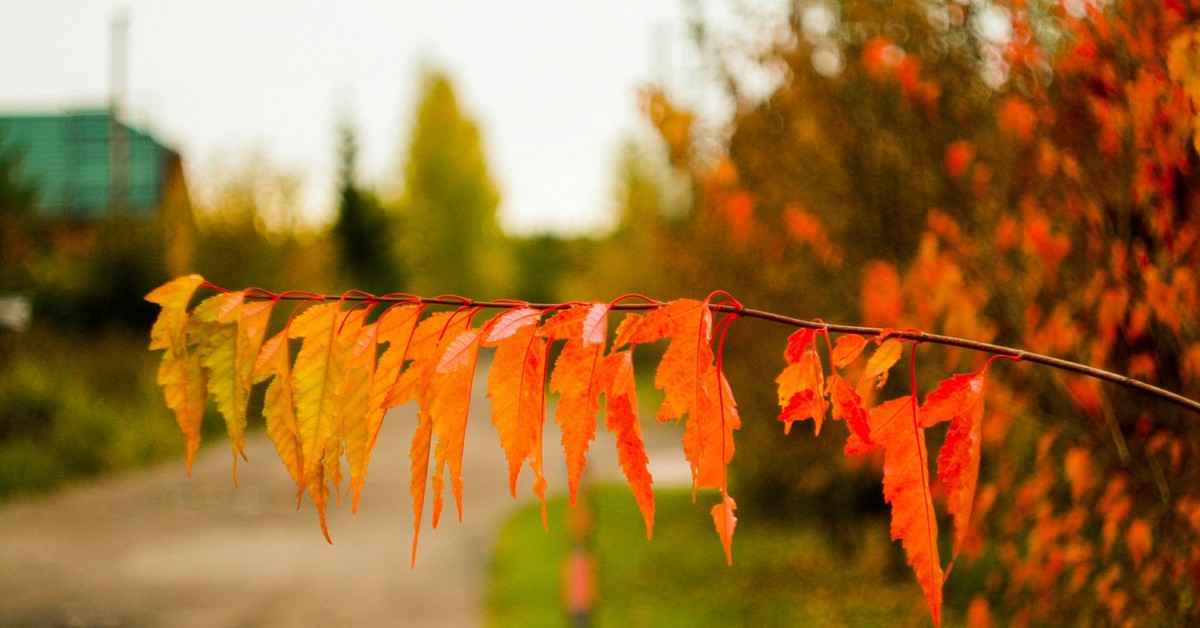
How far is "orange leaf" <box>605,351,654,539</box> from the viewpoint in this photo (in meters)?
1.12

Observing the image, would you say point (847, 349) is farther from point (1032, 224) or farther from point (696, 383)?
point (1032, 224)

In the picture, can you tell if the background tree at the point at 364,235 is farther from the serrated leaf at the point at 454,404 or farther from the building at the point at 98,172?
the serrated leaf at the point at 454,404

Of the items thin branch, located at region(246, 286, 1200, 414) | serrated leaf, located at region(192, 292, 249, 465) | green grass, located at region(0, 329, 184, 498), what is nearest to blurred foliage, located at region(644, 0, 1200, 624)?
thin branch, located at region(246, 286, 1200, 414)

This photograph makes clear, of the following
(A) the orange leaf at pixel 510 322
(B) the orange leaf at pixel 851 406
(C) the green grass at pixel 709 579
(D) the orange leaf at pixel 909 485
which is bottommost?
(C) the green grass at pixel 709 579

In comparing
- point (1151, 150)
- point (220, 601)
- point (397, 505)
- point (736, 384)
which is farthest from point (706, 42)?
point (397, 505)

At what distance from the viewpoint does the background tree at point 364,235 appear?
36000 millimetres

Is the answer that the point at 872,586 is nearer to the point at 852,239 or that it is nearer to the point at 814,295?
the point at 814,295

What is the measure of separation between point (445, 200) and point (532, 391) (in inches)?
1718

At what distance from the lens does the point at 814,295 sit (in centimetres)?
602

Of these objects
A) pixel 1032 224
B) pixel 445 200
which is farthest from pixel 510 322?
pixel 445 200

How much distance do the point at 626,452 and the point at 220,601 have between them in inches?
260

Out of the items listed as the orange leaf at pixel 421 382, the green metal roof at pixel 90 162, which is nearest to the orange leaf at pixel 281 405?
the orange leaf at pixel 421 382

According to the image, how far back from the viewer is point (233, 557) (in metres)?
8.29

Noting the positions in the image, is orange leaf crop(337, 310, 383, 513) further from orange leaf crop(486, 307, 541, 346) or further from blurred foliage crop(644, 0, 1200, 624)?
blurred foliage crop(644, 0, 1200, 624)
